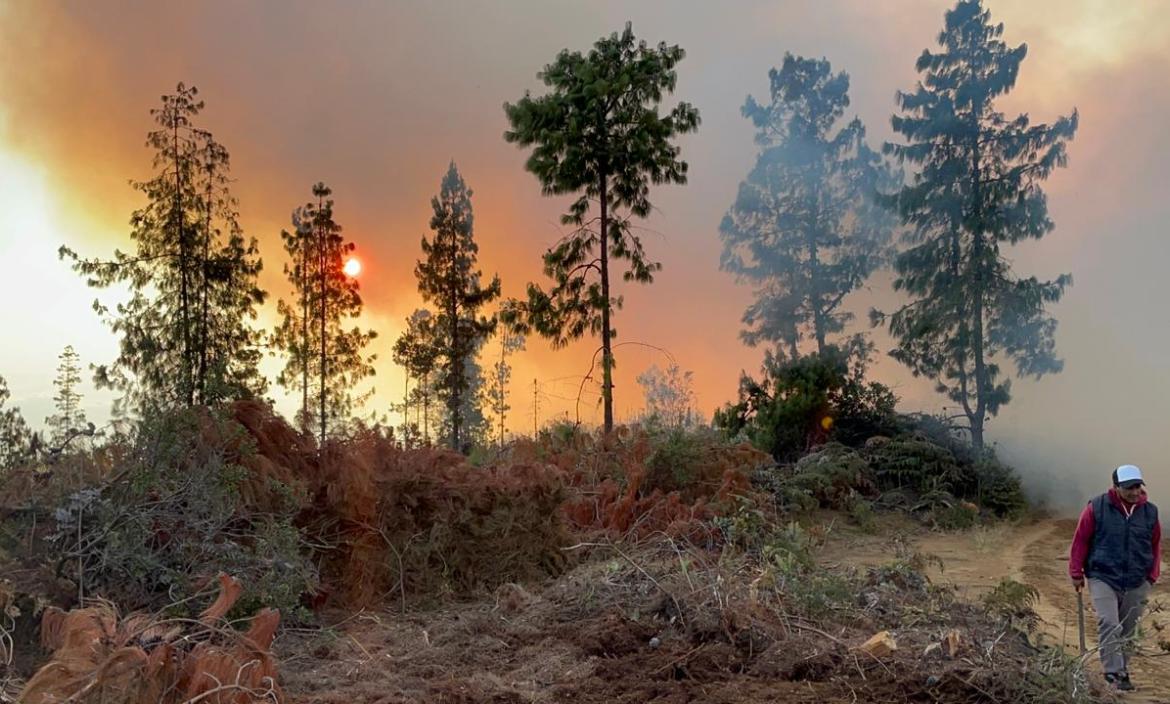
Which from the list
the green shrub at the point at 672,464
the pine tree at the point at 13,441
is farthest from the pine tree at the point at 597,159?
the pine tree at the point at 13,441

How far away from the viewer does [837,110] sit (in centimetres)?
3031

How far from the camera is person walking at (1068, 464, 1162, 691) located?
7160mm

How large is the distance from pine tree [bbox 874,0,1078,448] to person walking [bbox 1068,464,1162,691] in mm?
17577

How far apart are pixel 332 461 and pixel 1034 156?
2226 cm

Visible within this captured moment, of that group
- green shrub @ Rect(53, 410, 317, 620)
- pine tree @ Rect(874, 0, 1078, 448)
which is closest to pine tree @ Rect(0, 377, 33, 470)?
green shrub @ Rect(53, 410, 317, 620)

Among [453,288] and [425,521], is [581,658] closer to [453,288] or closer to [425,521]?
[425,521]

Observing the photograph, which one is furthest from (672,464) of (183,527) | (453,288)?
(453,288)

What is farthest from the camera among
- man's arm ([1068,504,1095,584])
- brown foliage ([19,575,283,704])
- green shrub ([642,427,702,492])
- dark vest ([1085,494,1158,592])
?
green shrub ([642,427,702,492])

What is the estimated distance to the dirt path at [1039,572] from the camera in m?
7.80

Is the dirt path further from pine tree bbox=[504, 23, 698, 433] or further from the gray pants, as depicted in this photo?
pine tree bbox=[504, 23, 698, 433]

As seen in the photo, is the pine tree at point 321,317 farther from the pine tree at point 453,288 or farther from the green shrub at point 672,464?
the green shrub at point 672,464

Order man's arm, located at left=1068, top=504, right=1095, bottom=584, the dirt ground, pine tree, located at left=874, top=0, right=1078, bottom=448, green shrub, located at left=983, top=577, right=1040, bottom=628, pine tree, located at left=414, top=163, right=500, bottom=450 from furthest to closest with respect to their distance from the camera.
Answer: pine tree, located at left=414, top=163, right=500, bottom=450 → pine tree, located at left=874, top=0, right=1078, bottom=448 → green shrub, located at left=983, top=577, right=1040, bottom=628 → man's arm, located at left=1068, top=504, right=1095, bottom=584 → the dirt ground

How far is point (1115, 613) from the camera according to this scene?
721 cm

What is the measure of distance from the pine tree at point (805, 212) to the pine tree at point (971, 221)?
3541 mm
